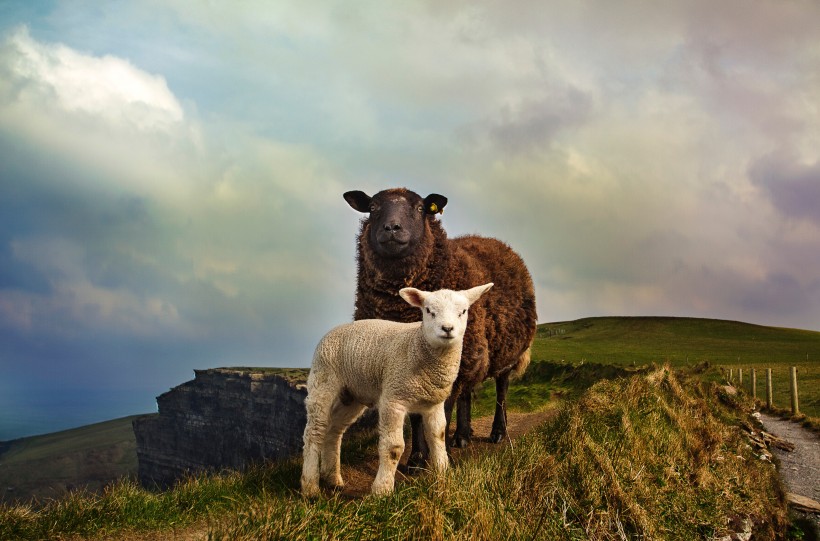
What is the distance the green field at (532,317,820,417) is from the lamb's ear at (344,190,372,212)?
14854 millimetres

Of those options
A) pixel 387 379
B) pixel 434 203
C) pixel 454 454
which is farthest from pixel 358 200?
pixel 454 454

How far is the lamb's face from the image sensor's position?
6.19 m

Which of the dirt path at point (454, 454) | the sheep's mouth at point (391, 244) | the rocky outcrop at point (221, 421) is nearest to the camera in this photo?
the dirt path at point (454, 454)

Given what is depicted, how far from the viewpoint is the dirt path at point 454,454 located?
809cm

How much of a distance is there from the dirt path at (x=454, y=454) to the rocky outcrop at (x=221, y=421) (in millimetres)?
56601

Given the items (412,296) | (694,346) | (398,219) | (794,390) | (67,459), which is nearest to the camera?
(412,296)

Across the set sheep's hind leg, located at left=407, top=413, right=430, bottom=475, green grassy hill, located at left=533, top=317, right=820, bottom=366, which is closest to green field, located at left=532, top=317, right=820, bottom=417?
green grassy hill, located at left=533, top=317, right=820, bottom=366

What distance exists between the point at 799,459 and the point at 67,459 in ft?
624

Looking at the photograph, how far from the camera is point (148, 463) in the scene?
122688 mm

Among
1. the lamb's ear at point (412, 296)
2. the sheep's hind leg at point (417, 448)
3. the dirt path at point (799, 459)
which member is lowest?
the dirt path at point (799, 459)

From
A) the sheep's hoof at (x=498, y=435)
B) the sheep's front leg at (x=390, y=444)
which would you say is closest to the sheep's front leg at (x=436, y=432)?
the sheep's front leg at (x=390, y=444)

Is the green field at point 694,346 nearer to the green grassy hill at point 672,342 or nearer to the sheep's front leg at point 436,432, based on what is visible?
the green grassy hill at point 672,342

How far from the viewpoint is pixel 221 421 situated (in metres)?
105

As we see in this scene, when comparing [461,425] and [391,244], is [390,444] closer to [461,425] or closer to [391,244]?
[391,244]
